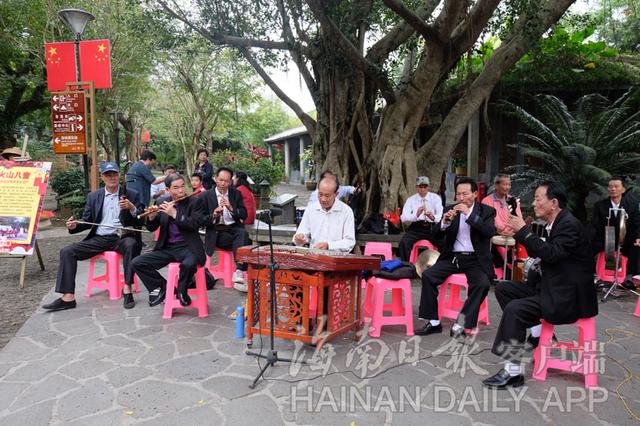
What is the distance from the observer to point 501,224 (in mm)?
6477

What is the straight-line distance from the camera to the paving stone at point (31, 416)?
128 inches

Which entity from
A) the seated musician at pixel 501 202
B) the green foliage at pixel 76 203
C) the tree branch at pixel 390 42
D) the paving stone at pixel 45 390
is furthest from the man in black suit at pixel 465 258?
the green foliage at pixel 76 203

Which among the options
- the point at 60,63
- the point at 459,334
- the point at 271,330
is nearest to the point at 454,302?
the point at 459,334

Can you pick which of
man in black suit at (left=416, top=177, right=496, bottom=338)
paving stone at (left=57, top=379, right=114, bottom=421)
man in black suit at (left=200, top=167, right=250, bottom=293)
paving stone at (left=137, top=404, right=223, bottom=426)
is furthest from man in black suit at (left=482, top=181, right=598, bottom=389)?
man in black suit at (left=200, top=167, right=250, bottom=293)

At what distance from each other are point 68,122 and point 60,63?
105 cm

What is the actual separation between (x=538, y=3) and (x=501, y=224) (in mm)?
2929

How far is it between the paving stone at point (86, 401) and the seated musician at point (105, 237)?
6.71ft

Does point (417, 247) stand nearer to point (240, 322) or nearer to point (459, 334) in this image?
point (459, 334)

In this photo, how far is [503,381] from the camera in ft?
12.2

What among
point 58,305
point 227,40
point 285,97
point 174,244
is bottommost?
point 58,305

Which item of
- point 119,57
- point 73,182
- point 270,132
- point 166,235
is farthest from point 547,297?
point 270,132

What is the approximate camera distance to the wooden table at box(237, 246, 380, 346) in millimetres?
4121

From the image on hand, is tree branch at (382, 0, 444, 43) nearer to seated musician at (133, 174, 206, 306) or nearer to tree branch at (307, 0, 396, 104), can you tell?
tree branch at (307, 0, 396, 104)

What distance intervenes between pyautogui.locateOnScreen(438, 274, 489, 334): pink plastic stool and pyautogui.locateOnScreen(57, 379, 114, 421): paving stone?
333cm
